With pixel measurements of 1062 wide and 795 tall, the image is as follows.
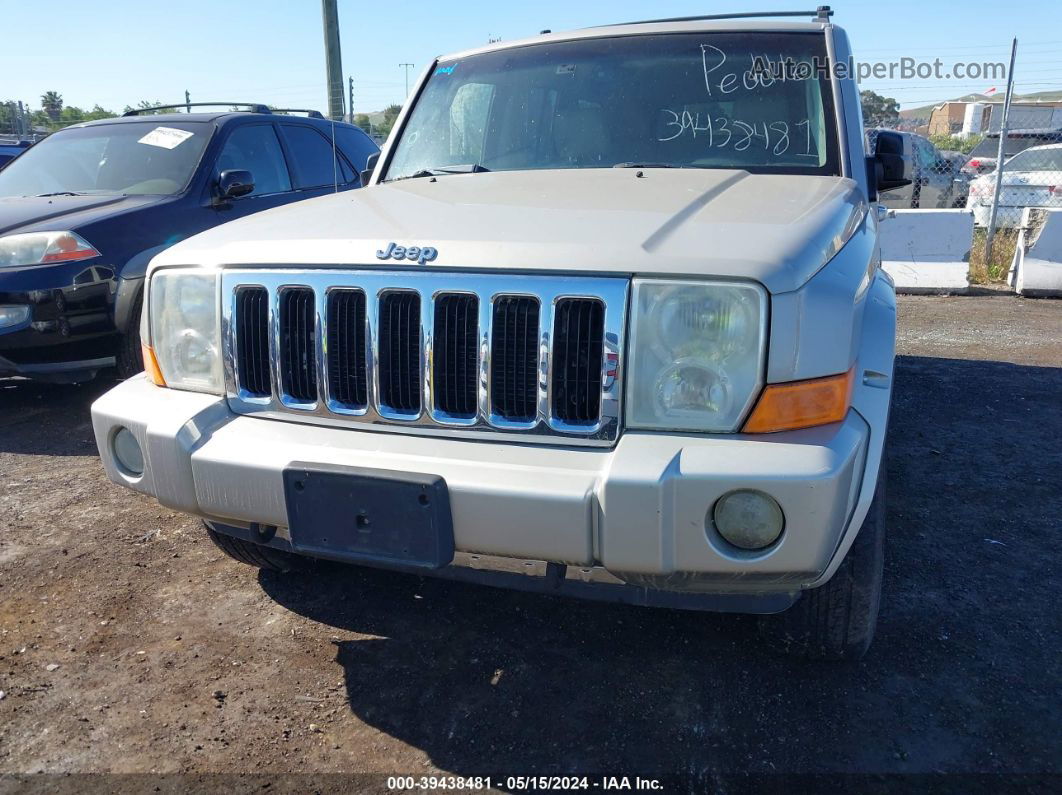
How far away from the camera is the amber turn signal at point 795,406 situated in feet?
6.38

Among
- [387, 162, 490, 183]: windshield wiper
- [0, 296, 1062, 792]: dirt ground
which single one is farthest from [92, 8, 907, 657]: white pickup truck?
[387, 162, 490, 183]: windshield wiper

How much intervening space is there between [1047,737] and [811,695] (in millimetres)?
577

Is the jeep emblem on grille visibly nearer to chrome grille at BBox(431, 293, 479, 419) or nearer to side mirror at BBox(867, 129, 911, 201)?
chrome grille at BBox(431, 293, 479, 419)

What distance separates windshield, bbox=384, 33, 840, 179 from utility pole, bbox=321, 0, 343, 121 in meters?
5.92

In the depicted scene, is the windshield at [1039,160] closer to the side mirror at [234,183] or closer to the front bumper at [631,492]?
the side mirror at [234,183]

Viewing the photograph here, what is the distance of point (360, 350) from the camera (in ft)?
7.46

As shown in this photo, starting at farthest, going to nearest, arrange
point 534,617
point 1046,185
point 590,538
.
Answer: point 1046,185
point 534,617
point 590,538

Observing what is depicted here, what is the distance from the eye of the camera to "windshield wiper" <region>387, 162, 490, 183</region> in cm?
337

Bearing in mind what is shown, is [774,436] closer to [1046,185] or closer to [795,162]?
[795,162]

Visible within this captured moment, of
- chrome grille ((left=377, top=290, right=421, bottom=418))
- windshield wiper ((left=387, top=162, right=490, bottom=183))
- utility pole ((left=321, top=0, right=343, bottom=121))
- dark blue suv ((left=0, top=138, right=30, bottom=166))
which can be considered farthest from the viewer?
dark blue suv ((left=0, top=138, right=30, bottom=166))

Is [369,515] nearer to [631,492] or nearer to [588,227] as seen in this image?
[631,492]

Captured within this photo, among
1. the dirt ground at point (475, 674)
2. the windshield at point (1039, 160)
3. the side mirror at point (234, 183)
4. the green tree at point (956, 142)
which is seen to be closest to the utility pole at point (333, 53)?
the side mirror at point (234, 183)

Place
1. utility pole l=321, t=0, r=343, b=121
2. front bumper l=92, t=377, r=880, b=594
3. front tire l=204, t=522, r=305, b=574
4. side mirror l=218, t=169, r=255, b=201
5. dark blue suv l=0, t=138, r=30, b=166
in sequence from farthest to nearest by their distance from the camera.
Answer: dark blue suv l=0, t=138, r=30, b=166 < utility pole l=321, t=0, r=343, b=121 < side mirror l=218, t=169, r=255, b=201 < front tire l=204, t=522, r=305, b=574 < front bumper l=92, t=377, r=880, b=594

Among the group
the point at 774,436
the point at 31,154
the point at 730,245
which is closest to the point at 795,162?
the point at 730,245
